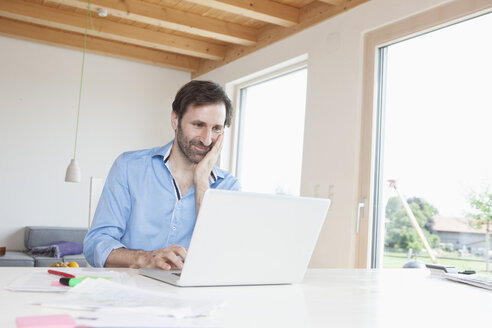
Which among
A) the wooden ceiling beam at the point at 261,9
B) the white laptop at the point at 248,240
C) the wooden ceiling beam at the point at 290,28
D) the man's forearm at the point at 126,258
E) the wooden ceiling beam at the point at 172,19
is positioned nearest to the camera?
the white laptop at the point at 248,240

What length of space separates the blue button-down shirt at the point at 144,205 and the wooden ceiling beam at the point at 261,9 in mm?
2456

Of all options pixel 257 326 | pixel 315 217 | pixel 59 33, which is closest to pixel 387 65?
pixel 315 217

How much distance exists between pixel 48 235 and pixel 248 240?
4505 millimetres

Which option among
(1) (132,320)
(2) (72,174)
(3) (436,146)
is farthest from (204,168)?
(2) (72,174)

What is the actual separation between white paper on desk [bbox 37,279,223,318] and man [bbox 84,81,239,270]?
1.87 ft

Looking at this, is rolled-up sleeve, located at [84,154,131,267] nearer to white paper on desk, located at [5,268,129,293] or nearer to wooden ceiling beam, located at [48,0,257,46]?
white paper on desk, located at [5,268,129,293]

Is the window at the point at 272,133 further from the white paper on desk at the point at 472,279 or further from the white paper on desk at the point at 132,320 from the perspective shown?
the white paper on desk at the point at 132,320

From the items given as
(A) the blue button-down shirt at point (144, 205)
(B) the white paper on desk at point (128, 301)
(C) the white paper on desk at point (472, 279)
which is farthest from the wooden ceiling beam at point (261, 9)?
(B) the white paper on desk at point (128, 301)

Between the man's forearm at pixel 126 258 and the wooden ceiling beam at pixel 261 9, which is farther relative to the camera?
the wooden ceiling beam at pixel 261 9

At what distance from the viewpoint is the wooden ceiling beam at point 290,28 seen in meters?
3.95

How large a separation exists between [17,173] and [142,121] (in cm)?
151

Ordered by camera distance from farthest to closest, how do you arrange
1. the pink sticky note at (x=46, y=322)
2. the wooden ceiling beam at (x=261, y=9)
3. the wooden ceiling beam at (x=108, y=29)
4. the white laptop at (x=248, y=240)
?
the wooden ceiling beam at (x=108, y=29) < the wooden ceiling beam at (x=261, y=9) < the white laptop at (x=248, y=240) < the pink sticky note at (x=46, y=322)

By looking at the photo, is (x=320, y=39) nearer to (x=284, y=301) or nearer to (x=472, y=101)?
(x=472, y=101)

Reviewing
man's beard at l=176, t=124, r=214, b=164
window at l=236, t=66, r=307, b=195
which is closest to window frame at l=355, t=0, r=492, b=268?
window at l=236, t=66, r=307, b=195
